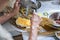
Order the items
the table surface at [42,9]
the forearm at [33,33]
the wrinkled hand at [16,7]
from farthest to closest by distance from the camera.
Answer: the wrinkled hand at [16,7] < the table surface at [42,9] < the forearm at [33,33]

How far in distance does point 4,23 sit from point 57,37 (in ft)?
1.12

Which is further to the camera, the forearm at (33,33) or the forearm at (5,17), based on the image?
the forearm at (5,17)

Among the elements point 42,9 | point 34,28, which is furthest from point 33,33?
point 42,9

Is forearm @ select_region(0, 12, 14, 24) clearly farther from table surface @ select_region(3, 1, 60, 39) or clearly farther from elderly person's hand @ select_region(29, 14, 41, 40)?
elderly person's hand @ select_region(29, 14, 41, 40)

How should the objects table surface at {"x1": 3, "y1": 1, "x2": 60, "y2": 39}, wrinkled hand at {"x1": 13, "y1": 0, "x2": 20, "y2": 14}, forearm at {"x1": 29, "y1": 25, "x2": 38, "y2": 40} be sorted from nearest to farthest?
forearm at {"x1": 29, "y1": 25, "x2": 38, "y2": 40}, table surface at {"x1": 3, "y1": 1, "x2": 60, "y2": 39}, wrinkled hand at {"x1": 13, "y1": 0, "x2": 20, "y2": 14}

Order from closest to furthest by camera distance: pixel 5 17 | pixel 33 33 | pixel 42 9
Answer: pixel 33 33
pixel 5 17
pixel 42 9

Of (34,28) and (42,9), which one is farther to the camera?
(42,9)

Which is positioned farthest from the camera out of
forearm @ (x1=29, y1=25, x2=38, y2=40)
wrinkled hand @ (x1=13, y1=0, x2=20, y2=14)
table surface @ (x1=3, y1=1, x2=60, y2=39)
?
wrinkled hand @ (x1=13, y1=0, x2=20, y2=14)

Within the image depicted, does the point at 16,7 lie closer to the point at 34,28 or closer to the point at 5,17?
the point at 5,17

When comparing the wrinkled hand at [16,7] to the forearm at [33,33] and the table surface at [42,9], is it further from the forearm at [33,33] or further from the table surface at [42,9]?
the forearm at [33,33]

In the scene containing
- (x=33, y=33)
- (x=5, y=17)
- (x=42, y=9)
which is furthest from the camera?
(x=42, y=9)

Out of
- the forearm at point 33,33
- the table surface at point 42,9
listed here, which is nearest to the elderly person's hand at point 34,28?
the forearm at point 33,33

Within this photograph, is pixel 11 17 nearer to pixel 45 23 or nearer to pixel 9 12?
pixel 9 12

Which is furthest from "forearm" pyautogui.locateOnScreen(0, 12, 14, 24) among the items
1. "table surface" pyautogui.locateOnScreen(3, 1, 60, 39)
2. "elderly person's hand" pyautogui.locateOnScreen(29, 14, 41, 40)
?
"elderly person's hand" pyautogui.locateOnScreen(29, 14, 41, 40)
